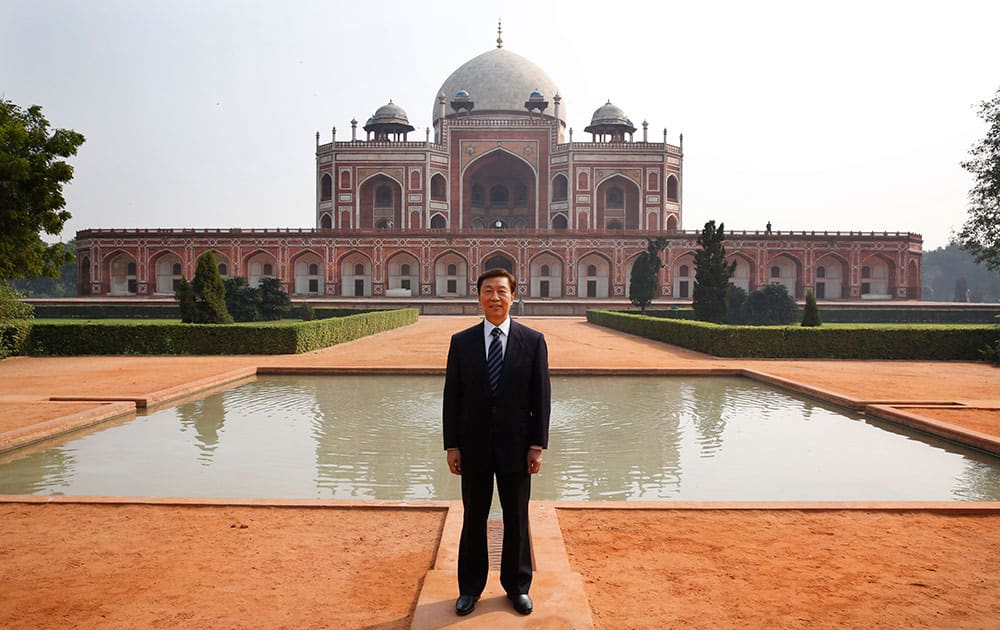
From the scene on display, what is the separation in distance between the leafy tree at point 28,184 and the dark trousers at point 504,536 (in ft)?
30.0

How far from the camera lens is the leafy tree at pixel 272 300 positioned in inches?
811

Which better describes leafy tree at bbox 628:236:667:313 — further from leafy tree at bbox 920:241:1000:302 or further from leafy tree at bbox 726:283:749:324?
leafy tree at bbox 920:241:1000:302

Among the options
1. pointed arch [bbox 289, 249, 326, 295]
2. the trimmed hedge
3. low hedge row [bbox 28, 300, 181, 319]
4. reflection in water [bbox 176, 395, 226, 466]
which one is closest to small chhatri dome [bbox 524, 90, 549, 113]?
pointed arch [bbox 289, 249, 326, 295]

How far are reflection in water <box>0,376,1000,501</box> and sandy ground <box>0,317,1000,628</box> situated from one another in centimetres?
75

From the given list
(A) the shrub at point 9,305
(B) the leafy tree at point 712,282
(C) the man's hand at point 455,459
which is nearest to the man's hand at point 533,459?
(C) the man's hand at point 455,459

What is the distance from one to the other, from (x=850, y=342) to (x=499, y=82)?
31.2 metres

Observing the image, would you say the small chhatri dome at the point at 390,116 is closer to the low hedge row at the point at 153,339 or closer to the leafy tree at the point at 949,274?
the low hedge row at the point at 153,339

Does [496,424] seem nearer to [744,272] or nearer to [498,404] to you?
[498,404]

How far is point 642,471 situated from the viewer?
5105 millimetres

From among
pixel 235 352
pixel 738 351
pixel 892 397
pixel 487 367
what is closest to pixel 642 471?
pixel 487 367

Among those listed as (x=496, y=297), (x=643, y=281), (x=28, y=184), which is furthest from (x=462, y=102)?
(x=496, y=297)

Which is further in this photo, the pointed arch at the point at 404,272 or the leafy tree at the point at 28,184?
the pointed arch at the point at 404,272

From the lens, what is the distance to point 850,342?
12.7 meters

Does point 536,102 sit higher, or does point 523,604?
point 536,102
